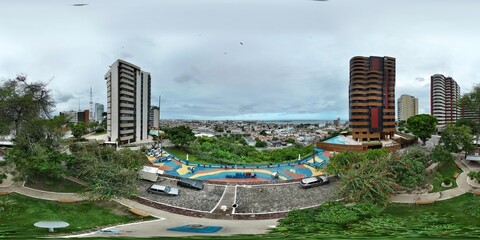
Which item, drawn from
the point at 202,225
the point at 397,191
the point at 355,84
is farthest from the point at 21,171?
the point at 355,84

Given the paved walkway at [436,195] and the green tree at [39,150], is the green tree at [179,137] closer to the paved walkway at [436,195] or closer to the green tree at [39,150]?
the green tree at [39,150]

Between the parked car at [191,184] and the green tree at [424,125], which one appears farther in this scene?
the green tree at [424,125]

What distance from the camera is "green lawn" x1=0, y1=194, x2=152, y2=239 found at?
23.2 feet

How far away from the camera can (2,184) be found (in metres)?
9.91

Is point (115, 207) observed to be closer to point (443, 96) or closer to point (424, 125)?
point (424, 125)

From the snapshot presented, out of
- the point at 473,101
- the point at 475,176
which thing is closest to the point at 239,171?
the point at 475,176

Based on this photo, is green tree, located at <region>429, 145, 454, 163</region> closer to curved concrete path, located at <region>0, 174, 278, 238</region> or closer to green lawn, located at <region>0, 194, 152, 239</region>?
curved concrete path, located at <region>0, 174, 278, 238</region>

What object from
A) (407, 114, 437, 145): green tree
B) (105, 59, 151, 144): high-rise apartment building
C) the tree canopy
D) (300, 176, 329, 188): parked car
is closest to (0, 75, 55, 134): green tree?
the tree canopy

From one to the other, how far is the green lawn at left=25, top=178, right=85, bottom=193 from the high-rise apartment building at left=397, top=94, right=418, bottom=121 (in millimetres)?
32890

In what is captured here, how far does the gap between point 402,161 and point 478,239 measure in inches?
253

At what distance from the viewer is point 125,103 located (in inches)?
883

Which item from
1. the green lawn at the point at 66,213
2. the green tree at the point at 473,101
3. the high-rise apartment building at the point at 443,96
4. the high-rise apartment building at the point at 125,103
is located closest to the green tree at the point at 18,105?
the green lawn at the point at 66,213

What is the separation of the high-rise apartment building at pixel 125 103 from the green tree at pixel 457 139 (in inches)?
836

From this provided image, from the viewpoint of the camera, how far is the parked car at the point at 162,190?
10500 millimetres
